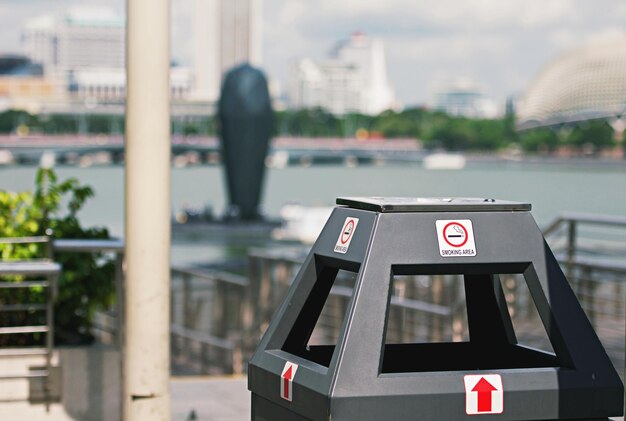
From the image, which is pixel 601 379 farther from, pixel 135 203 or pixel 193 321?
pixel 193 321

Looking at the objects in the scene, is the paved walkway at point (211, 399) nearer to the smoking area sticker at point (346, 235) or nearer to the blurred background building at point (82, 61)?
the smoking area sticker at point (346, 235)

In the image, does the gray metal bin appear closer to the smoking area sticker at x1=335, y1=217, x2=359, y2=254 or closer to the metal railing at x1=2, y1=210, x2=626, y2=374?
the smoking area sticker at x1=335, y1=217, x2=359, y2=254

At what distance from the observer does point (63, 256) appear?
6312 mm

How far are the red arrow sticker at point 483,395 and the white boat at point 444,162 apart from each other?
120 metres

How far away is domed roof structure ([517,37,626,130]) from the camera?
5344 inches

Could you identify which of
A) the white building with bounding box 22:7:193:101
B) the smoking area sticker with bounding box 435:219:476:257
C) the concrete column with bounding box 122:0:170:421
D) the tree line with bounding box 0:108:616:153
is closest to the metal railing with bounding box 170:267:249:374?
the concrete column with bounding box 122:0:170:421

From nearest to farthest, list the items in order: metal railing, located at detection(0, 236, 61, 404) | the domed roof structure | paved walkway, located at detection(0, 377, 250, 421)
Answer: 1. metal railing, located at detection(0, 236, 61, 404)
2. paved walkway, located at detection(0, 377, 250, 421)
3. the domed roof structure

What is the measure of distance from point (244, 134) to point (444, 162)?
6123 cm

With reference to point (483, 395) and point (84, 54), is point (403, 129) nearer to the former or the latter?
point (84, 54)

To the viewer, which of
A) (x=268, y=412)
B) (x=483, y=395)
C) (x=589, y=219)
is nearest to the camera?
(x=483, y=395)

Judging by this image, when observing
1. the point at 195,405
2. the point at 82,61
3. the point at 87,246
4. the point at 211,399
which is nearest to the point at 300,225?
the point at 211,399

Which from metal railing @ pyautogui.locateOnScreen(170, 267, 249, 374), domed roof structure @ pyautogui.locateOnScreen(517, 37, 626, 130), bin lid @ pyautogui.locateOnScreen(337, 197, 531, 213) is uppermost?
domed roof structure @ pyautogui.locateOnScreen(517, 37, 626, 130)

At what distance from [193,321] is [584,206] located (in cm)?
7670

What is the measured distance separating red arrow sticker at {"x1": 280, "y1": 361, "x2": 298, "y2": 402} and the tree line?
4624 inches
